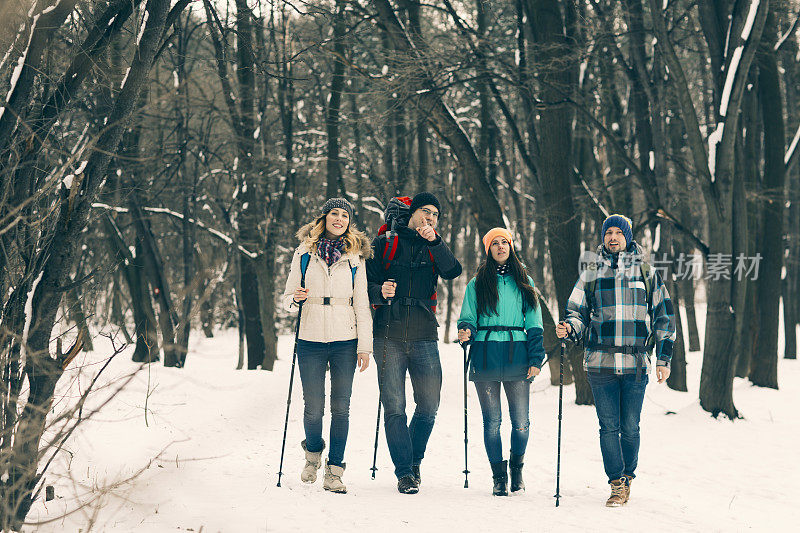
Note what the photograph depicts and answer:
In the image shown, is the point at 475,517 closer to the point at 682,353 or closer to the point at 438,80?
the point at 438,80

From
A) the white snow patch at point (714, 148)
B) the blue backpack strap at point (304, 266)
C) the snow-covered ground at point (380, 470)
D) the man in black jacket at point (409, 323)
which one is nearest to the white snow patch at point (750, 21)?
the white snow patch at point (714, 148)

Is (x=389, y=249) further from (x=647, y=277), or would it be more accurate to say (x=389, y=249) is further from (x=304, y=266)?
(x=647, y=277)

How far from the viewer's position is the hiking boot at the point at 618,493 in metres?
5.86

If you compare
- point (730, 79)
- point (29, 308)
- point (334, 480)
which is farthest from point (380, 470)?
point (730, 79)

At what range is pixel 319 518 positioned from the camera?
508cm

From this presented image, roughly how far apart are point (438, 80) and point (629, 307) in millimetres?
7030

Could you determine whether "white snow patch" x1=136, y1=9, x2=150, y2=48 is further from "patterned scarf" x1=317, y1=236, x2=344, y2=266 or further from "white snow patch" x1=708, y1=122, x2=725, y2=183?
"white snow patch" x1=708, y1=122, x2=725, y2=183

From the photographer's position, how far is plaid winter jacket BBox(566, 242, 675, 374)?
19.1 ft

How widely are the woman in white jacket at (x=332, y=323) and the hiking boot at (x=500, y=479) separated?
1162 mm

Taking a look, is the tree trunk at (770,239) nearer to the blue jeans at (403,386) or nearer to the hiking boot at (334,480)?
the blue jeans at (403,386)

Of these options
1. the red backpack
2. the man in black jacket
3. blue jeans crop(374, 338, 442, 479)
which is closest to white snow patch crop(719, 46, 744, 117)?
the man in black jacket

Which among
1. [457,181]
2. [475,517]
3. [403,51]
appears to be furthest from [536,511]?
[457,181]

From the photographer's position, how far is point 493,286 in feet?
19.6

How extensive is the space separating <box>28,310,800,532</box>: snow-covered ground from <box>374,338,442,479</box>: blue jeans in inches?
13.8
